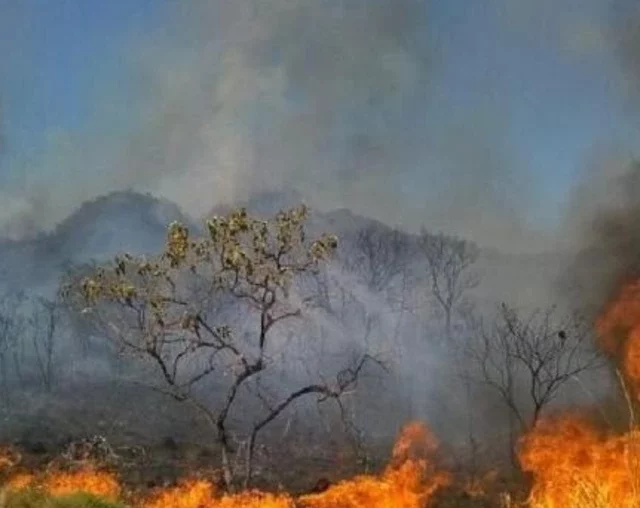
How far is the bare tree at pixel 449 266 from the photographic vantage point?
95812 mm

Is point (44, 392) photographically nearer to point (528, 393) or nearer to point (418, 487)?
point (528, 393)

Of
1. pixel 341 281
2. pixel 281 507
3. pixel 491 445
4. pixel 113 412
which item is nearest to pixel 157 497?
pixel 281 507

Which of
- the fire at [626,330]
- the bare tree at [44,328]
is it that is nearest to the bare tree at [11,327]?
the bare tree at [44,328]

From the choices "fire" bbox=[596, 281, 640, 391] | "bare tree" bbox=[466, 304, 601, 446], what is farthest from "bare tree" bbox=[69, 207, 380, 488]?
"bare tree" bbox=[466, 304, 601, 446]

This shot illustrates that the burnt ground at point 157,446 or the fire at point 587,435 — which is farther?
the burnt ground at point 157,446

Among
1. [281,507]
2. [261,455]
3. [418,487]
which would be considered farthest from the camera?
[261,455]

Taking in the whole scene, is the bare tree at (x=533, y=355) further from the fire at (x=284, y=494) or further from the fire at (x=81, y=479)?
the fire at (x=81, y=479)

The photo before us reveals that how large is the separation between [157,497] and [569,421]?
24.1 meters

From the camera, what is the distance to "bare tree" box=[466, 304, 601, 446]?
58.6 metres

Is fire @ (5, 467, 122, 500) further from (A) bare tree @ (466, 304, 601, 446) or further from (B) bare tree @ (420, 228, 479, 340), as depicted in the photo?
(B) bare tree @ (420, 228, 479, 340)

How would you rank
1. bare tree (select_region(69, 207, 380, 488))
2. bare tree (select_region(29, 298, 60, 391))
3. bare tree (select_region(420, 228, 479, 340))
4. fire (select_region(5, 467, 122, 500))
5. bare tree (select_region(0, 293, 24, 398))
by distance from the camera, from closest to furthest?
1. bare tree (select_region(69, 207, 380, 488))
2. fire (select_region(5, 467, 122, 500))
3. bare tree (select_region(420, 228, 479, 340))
4. bare tree (select_region(0, 293, 24, 398))
5. bare tree (select_region(29, 298, 60, 391))

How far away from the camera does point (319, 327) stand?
103562 millimetres

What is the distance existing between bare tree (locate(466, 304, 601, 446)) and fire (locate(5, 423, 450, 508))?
10474 mm

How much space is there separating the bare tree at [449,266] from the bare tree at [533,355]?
→ 18.5ft
